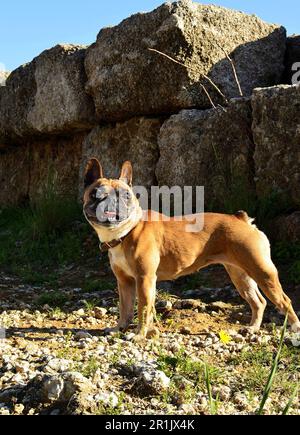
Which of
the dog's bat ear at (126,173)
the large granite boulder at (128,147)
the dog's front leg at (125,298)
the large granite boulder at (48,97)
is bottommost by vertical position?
the dog's front leg at (125,298)

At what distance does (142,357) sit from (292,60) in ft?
17.1

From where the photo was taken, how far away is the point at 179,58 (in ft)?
24.5

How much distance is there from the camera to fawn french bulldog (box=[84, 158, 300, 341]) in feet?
15.5

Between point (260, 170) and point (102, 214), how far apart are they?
265 centimetres

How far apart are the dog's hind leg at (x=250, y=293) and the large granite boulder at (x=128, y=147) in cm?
268

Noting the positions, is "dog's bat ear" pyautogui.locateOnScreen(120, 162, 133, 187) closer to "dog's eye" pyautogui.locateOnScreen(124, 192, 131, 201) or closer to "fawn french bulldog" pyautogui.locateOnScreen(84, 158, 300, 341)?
"fawn french bulldog" pyautogui.locateOnScreen(84, 158, 300, 341)

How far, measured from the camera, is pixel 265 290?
15.9 ft

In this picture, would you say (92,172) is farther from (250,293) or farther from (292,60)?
(292,60)

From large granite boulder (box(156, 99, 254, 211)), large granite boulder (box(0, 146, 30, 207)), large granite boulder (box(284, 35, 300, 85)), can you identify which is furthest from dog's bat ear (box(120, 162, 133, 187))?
large granite boulder (box(0, 146, 30, 207))

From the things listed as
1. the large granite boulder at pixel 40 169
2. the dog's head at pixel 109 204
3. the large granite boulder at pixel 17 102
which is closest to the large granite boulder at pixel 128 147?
the large granite boulder at pixel 40 169

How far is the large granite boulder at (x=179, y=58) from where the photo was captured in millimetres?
7504

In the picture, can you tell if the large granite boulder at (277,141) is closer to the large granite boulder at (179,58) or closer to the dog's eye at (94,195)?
the large granite boulder at (179,58)

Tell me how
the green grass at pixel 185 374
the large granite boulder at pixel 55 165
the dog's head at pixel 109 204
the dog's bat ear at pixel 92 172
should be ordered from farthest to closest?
the large granite boulder at pixel 55 165 → the dog's bat ear at pixel 92 172 → the dog's head at pixel 109 204 → the green grass at pixel 185 374

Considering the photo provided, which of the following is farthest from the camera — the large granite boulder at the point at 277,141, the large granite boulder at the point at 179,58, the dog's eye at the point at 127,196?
the large granite boulder at the point at 179,58
